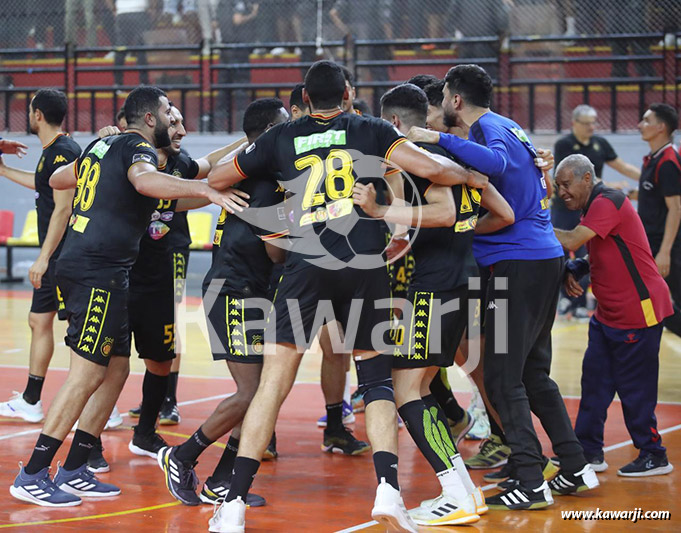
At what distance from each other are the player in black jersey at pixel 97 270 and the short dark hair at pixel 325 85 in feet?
2.32

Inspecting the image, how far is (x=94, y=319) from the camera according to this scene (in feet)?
16.8

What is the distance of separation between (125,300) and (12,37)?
Result: 15.1m

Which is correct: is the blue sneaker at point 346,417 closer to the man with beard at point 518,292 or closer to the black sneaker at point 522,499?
the man with beard at point 518,292

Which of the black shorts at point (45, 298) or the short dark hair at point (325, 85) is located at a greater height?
the short dark hair at point (325, 85)

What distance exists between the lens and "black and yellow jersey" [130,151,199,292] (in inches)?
235

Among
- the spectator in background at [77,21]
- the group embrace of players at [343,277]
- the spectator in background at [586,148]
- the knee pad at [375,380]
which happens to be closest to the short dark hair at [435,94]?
the group embrace of players at [343,277]

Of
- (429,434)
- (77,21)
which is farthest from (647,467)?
(77,21)

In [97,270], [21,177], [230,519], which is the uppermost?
[21,177]

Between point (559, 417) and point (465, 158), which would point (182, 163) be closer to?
point (465, 158)

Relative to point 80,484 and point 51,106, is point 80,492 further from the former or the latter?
point 51,106

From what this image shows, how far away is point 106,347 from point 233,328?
0.69 metres

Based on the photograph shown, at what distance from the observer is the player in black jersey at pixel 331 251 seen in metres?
4.61

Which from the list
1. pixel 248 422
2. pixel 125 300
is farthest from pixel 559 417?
pixel 125 300

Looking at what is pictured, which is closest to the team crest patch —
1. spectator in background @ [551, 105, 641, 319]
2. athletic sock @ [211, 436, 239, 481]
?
athletic sock @ [211, 436, 239, 481]
